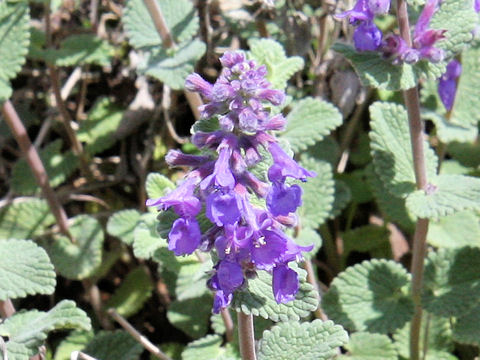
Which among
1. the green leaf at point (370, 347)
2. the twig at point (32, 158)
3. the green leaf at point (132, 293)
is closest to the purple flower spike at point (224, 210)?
the green leaf at point (370, 347)

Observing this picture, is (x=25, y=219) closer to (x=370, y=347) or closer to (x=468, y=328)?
(x=370, y=347)

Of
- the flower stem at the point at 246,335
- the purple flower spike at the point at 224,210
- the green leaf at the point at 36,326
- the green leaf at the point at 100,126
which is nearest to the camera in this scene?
the purple flower spike at the point at 224,210

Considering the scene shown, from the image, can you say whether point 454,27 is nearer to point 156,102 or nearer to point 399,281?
point 399,281

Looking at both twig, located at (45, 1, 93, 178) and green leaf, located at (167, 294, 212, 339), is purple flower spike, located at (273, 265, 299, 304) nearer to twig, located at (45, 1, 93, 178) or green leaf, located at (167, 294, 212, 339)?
green leaf, located at (167, 294, 212, 339)

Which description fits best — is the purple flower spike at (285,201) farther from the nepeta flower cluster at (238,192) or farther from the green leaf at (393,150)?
the green leaf at (393,150)

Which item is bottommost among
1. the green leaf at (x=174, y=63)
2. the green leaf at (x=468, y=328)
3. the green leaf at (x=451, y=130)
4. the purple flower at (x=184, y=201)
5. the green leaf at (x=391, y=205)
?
the green leaf at (x=468, y=328)

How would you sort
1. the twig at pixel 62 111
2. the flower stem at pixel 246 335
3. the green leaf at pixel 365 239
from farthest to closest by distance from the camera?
the twig at pixel 62 111, the green leaf at pixel 365 239, the flower stem at pixel 246 335

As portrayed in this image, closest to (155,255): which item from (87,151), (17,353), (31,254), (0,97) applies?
(31,254)
